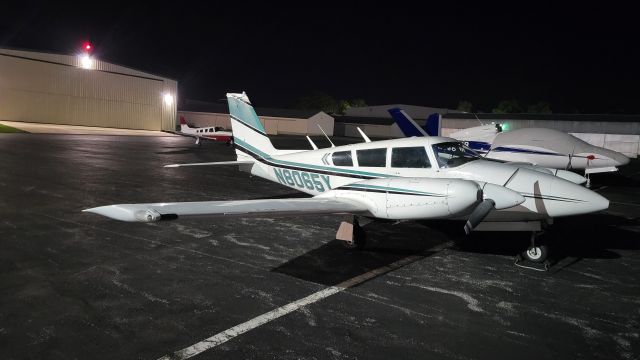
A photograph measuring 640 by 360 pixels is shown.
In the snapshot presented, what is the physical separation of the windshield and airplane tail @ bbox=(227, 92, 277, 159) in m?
5.23

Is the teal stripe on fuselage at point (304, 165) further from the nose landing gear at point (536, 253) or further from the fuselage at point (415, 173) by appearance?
the nose landing gear at point (536, 253)

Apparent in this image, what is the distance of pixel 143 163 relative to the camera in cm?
2381

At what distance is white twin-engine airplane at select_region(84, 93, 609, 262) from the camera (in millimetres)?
7434

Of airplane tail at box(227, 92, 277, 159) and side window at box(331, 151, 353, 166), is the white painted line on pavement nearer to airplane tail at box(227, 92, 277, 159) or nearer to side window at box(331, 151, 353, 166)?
side window at box(331, 151, 353, 166)

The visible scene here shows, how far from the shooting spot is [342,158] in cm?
1060

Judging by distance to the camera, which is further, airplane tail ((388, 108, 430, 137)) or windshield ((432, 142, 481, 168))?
airplane tail ((388, 108, 430, 137))

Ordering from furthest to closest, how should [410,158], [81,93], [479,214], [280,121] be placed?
[280,121] → [81,93] → [410,158] → [479,214]

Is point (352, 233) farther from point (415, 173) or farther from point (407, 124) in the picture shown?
point (407, 124)

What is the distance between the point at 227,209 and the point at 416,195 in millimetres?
3428

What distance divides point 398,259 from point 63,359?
20.0ft

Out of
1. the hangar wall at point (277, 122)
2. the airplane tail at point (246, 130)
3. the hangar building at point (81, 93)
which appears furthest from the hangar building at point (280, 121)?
the airplane tail at point (246, 130)

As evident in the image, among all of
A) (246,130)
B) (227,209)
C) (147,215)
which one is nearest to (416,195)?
(227,209)

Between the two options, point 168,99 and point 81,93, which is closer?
point 81,93

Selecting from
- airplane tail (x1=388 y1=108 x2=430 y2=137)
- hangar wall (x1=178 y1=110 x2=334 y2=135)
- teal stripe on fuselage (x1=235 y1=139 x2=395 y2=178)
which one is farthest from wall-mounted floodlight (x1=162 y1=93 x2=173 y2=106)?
teal stripe on fuselage (x1=235 y1=139 x2=395 y2=178)
